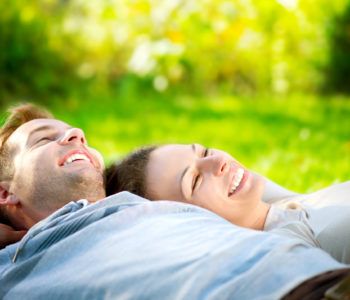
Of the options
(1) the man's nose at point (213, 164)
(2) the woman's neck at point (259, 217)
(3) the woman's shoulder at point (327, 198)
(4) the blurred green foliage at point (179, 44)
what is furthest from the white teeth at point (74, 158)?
(4) the blurred green foliage at point (179, 44)

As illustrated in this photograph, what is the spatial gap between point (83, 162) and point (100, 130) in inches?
121

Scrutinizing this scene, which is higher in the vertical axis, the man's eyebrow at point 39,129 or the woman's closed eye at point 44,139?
the man's eyebrow at point 39,129

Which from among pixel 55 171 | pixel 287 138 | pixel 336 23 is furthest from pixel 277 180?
pixel 336 23

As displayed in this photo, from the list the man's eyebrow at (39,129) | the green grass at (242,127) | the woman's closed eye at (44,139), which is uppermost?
the man's eyebrow at (39,129)

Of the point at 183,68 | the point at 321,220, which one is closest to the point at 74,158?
the point at 321,220

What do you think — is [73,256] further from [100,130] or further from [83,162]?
[100,130]

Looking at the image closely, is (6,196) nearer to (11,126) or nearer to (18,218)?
(18,218)

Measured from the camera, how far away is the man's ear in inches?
86.7

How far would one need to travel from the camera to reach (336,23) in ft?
19.7

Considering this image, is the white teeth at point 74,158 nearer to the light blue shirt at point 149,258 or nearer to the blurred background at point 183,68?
the light blue shirt at point 149,258

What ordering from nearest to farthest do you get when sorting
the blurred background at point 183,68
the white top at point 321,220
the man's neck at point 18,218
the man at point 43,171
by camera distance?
the white top at point 321,220
the man at point 43,171
the man's neck at point 18,218
the blurred background at point 183,68

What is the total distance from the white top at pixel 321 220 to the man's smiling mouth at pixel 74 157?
0.77m

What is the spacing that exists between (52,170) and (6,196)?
0.97 feet

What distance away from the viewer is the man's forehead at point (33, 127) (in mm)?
2324
